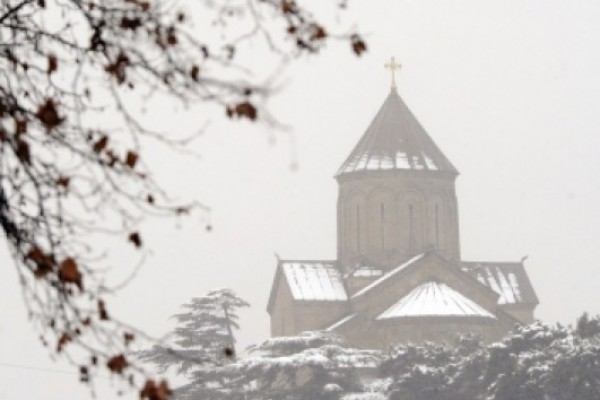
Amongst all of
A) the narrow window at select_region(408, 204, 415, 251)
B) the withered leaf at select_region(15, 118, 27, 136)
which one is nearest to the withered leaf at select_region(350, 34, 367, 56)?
the withered leaf at select_region(15, 118, 27, 136)

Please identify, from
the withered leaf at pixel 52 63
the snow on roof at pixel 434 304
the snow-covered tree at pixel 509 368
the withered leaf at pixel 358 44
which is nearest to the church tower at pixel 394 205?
the snow on roof at pixel 434 304

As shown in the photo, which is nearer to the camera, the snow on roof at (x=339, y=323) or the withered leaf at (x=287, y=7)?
the withered leaf at (x=287, y=7)

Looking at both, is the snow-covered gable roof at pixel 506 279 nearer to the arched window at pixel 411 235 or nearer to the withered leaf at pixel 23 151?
the arched window at pixel 411 235

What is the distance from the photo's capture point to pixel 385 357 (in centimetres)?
3728

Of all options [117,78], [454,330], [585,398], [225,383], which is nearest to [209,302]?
[225,383]

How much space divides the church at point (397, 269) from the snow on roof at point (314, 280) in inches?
1.1

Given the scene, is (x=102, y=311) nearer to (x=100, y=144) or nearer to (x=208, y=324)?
(x=100, y=144)

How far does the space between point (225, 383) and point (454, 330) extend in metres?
7.78

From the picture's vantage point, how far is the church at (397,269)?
41.9m

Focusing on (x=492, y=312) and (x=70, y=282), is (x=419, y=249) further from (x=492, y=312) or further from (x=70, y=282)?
(x=70, y=282)

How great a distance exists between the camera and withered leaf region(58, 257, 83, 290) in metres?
5.32

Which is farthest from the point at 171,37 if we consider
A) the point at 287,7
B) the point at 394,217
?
the point at 394,217

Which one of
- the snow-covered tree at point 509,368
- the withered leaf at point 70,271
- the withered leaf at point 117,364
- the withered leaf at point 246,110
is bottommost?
the withered leaf at point 117,364

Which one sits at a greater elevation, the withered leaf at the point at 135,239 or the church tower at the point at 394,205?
the church tower at the point at 394,205
